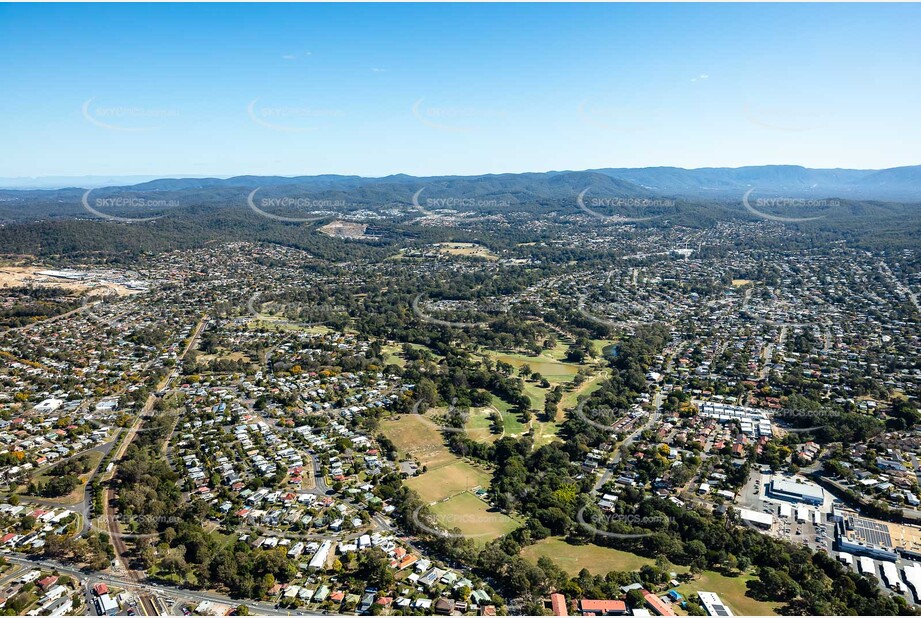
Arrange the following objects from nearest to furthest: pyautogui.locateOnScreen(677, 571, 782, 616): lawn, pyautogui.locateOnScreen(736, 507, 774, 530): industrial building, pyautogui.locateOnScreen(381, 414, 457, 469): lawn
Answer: pyautogui.locateOnScreen(677, 571, 782, 616): lawn → pyautogui.locateOnScreen(736, 507, 774, 530): industrial building → pyautogui.locateOnScreen(381, 414, 457, 469): lawn

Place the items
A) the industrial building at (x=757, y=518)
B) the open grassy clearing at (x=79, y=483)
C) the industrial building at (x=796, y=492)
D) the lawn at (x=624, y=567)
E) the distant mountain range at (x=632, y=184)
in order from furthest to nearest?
the distant mountain range at (x=632, y=184) < the open grassy clearing at (x=79, y=483) < the industrial building at (x=796, y=492) < the industrial building at (x=757, y=518) < the lawn at (x=624, y=567)

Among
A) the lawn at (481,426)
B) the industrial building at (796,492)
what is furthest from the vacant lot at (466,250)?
the industrial building at (796,492)

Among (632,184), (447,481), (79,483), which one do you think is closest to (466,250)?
(447,481)

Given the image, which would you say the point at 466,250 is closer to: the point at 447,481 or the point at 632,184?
the point at 447,481

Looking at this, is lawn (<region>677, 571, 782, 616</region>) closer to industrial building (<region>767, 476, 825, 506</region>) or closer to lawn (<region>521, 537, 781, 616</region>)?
lawn (<region>521, 537, 781, 616</region>)

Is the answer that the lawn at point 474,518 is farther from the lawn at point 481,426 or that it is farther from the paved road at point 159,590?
the paved road at point 159,590

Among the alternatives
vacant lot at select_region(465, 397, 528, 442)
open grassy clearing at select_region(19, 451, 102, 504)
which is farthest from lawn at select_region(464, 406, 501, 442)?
open grassy clearing at select_region(19, 451, 102, 504)
